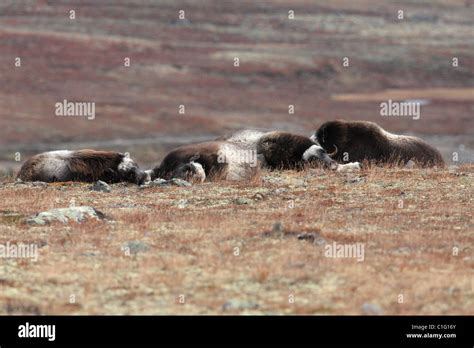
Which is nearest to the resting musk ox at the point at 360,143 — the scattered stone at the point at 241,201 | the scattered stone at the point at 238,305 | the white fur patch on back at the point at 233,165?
the white fur patch on back at the point at 233,165

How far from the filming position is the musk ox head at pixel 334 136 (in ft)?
78.2

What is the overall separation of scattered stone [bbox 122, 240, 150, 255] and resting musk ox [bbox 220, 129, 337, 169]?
10.4 m

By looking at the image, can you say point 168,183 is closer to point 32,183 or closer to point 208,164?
point 208,164

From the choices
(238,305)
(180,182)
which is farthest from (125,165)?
(238,305)

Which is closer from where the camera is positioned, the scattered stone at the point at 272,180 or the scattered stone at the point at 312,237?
the scattered stone at the point at 312,237

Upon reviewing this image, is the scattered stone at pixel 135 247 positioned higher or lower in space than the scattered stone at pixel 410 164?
higher

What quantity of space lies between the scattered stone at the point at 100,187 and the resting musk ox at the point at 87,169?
138cm

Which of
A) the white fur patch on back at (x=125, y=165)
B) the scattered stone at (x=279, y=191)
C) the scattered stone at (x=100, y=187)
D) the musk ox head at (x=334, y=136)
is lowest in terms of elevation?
the scattered stone at (x=100, y=187)

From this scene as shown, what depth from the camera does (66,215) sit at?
48.0 ft

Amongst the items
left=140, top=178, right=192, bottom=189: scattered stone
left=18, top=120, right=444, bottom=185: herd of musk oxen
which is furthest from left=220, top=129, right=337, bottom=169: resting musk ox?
left=140, top=178, right=192, bottom=189: scattered stone

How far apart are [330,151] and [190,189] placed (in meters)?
6.09

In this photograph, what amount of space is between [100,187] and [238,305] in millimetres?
10073

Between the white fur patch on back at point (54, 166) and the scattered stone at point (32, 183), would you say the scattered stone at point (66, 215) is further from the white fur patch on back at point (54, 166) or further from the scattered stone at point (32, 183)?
the white fur patch on back at point (54, 166)
